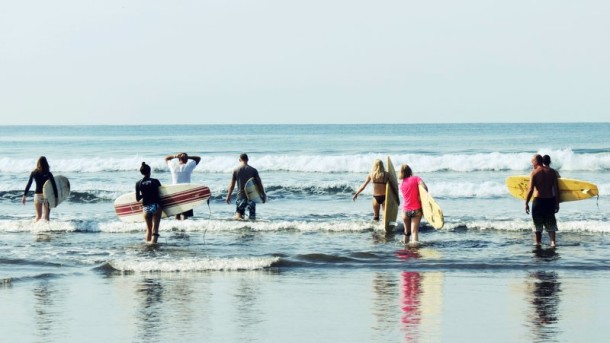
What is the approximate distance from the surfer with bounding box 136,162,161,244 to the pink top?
4.31 m

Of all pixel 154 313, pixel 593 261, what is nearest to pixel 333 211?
pixel 593 261

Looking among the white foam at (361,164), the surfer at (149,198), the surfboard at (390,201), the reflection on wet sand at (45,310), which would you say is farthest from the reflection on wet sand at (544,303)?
the white foam at (361,164)

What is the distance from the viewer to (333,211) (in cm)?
2359

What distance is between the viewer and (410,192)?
16188 millimetres

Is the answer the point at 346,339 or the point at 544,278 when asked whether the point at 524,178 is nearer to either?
the point at 544,278

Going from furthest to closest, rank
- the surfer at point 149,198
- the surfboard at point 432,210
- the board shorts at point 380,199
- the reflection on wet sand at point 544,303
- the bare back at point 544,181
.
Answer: the board shorts at point 380,199 < the surfboard at point 432,210 < the surfer at point 149,198 < the bare back at point 544,181 < the reflection on wet sand at point 544,303

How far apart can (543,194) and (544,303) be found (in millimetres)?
5480

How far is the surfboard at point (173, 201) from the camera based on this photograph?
19.2 meters

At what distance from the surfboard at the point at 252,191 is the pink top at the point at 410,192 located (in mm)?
4493

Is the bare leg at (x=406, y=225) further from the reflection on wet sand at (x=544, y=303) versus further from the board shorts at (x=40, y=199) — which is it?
the board shorts at (x=40, y=199)

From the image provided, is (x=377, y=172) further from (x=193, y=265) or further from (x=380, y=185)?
(x=193, y=265)

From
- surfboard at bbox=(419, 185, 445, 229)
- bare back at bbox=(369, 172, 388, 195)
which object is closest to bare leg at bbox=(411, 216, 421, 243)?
surfboard at bbox=(419, 185, 445, 229)

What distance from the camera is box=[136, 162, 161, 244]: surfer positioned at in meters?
16.5

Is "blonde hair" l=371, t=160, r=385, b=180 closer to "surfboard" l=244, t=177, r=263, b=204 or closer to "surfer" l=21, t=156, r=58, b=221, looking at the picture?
"surfboard" l=244, t=177, r=263, b=204
